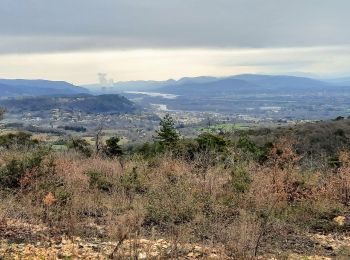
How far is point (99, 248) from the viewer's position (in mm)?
6484

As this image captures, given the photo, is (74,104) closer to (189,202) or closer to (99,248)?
(189,202)

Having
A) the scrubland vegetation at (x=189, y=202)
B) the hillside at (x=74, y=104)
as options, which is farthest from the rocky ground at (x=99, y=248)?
the hillside at (x=74, y=104)

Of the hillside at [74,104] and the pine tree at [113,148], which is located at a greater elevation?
the pine tree at [113,148]

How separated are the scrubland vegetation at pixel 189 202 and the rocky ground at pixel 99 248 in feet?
0.31

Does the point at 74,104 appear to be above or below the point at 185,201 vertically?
below

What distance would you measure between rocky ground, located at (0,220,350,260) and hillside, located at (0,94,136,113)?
6384 inches

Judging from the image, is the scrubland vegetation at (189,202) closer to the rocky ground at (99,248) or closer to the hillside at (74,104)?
the rocky ground at (99,248)

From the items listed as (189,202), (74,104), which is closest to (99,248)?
(189,202)

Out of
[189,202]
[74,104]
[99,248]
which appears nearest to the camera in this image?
[99,248]

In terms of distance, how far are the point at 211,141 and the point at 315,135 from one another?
79.5ft

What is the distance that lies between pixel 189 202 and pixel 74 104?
17161 cm

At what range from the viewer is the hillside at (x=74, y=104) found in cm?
16988

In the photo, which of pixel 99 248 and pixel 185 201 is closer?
pixel 99 248

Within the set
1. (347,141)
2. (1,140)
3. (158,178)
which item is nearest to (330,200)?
(158,178)
